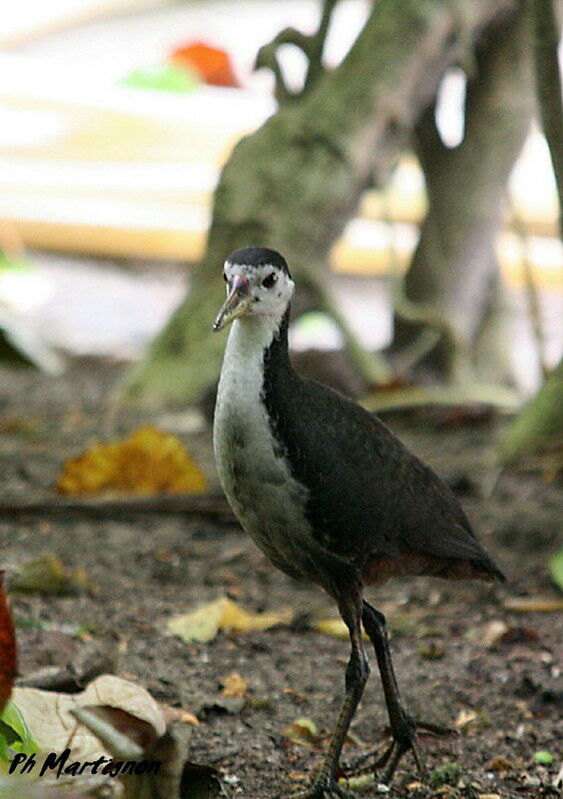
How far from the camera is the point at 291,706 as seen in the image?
2881 mm

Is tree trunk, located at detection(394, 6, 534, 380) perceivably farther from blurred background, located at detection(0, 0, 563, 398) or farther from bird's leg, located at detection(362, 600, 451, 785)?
bird's leg, located at detection(362, 600, 451, 785)

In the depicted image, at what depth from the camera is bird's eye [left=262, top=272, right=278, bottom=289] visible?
235 centimetres

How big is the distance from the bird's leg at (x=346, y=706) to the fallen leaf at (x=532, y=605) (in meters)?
1.19

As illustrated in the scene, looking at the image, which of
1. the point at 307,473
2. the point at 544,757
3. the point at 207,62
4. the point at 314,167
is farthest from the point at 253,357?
the point at 207,62

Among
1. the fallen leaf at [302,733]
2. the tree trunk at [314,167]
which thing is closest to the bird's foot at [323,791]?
the fallen leaf at [302,733]

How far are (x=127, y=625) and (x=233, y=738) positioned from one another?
0.71m

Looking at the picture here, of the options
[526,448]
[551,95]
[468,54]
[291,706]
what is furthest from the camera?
[468,54]

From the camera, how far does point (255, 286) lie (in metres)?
2.34

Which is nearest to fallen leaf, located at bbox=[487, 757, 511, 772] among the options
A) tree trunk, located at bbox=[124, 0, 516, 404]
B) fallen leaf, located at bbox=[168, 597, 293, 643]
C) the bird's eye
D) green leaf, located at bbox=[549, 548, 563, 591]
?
fallen leaf, located at bbox=[168, 597, 293, 643]

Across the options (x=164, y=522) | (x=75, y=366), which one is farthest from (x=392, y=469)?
(x=75, y=366)

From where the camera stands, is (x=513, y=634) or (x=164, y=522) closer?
(x=513, y=634)

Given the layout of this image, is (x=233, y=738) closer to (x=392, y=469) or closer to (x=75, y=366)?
(x=392, y=469)

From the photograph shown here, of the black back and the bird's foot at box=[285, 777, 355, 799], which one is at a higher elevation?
the black back

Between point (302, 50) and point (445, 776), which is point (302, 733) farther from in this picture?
point (302, 50)
